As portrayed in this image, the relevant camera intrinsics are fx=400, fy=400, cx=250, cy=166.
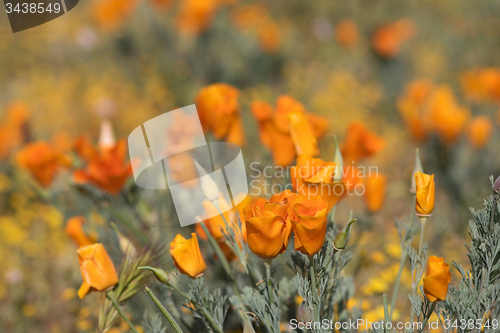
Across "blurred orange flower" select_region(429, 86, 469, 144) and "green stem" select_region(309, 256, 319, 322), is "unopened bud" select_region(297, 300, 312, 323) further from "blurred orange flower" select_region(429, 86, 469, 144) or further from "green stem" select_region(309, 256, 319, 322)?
"blurred orange flower" select_region(429, 86, 469, 144)

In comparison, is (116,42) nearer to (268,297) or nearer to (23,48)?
(23,48)

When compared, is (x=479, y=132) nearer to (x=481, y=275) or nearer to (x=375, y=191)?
(x=375, y=191)

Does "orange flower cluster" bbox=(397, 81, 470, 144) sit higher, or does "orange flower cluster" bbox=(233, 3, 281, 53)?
"orange flower cluster" bbox=(233, 3, 281, 53)

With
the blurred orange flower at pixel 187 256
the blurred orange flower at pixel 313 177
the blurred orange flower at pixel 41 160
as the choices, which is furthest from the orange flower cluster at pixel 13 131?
the blurred orange flower at pixel 313 177

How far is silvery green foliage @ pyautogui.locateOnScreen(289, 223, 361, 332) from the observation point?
766 mm

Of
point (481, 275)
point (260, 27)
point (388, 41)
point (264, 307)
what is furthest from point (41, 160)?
point (260, 27)

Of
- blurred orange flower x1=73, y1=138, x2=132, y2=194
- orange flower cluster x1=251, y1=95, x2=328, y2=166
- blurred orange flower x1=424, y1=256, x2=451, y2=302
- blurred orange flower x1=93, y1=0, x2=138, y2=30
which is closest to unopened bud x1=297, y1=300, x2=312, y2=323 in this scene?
blurred orange flower x1=424, y1=256, x2=451, y2=302

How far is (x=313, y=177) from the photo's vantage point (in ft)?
2.59

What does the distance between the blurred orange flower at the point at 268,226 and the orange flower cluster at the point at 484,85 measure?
1.75 m

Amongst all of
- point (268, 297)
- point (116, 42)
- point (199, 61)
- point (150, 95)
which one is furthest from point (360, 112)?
point (268, 297)

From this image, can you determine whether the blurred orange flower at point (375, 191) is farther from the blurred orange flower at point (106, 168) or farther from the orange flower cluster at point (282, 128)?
the blurred orange flower at point (106, 168)

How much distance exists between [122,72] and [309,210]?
3.11 m

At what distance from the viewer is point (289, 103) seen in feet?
3.98

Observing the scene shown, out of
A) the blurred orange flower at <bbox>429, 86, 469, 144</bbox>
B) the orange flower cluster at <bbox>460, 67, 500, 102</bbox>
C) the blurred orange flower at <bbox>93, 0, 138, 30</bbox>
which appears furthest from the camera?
the blurred orange flower at <bbox>93, 0, 138, 30</bbox>
